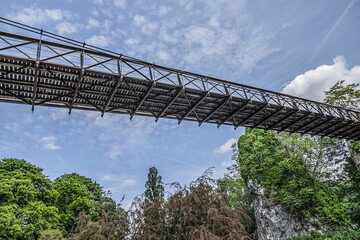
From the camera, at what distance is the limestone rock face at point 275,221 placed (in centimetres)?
2127

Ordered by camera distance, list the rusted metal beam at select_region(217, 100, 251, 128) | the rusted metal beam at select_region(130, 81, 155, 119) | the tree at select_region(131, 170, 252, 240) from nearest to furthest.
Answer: the tree at select_region(131, 170, 252, 240)
the rusted metal beam at select_region(130, 81, 155, 119)
the rusted metal beam at select_region(217, 100, 251, 128)

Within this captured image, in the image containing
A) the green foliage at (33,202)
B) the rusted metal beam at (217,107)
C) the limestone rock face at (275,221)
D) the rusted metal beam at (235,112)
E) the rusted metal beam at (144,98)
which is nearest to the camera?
the rusted metal beam at (144,98)

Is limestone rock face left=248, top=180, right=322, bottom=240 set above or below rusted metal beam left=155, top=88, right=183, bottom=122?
below

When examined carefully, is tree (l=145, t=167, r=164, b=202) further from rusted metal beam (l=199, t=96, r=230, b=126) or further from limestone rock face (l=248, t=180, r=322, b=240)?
rusted metal beam (l=199, t=96, r=230, b=126)

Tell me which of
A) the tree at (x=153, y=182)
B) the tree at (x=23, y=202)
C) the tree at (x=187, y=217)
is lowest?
the tree at (x=187, y=217)

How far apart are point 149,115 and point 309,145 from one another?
64.7 ft

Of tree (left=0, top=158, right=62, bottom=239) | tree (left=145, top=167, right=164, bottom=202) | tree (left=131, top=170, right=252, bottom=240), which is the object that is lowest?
tree (left=131, top=170, right=252, bottom=240)

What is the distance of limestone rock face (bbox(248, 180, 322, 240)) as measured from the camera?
69.8 ft

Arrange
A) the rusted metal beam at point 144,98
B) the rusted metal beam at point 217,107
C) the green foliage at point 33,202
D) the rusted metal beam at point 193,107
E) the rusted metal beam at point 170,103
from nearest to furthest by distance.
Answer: the rusted metal beam at point 144,98
the rusted metal beam at point 170,103
the rusted metal beam at point 193,107
the rusted metal beam at point 217,107
the green foliage at point 33,202

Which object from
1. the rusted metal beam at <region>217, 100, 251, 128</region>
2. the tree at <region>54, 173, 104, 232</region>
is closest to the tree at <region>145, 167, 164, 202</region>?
the tree at <region>54, 173, 104, 232</region>

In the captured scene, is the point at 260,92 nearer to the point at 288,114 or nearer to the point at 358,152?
the point at 288,114

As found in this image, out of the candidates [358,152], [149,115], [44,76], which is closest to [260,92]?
[149,115]

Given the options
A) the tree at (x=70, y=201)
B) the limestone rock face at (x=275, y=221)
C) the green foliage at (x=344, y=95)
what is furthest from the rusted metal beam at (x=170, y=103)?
the green foliage at (x=344, y=95)

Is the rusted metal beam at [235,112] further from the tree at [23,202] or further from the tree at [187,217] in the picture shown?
the tree at [23,202]
